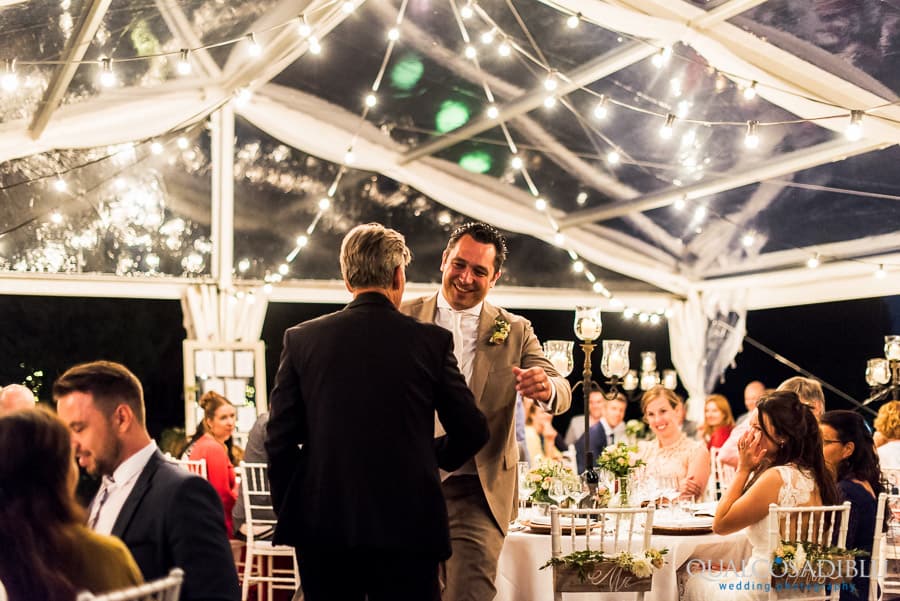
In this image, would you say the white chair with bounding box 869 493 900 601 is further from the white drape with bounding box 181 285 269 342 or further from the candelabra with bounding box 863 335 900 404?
the white drape with bounding box 181 285 269 342

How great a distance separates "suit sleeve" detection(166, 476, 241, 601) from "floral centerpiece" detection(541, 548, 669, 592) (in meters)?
1.65

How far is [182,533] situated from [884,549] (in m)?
3.59

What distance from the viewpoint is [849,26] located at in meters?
6.19

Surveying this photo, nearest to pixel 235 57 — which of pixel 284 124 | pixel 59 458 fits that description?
pixel 284 124

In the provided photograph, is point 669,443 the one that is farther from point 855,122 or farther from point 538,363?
point 538,363

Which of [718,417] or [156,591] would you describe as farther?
[718,417]

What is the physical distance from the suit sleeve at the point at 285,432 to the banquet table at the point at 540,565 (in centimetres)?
158

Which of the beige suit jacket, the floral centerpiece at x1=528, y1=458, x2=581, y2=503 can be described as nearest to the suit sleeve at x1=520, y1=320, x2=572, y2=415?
the beige suit jacket

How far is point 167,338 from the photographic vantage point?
10.1 meters

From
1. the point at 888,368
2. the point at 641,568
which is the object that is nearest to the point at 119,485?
the point at 641,568

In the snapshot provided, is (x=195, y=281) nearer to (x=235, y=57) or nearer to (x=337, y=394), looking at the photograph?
(x=235, y=57)

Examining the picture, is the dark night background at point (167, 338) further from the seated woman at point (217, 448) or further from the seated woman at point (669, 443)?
the seated woman at point (669, 443)

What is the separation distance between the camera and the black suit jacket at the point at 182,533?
6.67 feet

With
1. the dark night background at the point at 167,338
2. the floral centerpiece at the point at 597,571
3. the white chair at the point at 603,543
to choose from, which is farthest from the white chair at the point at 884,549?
the dark night background at the point at 167,338
